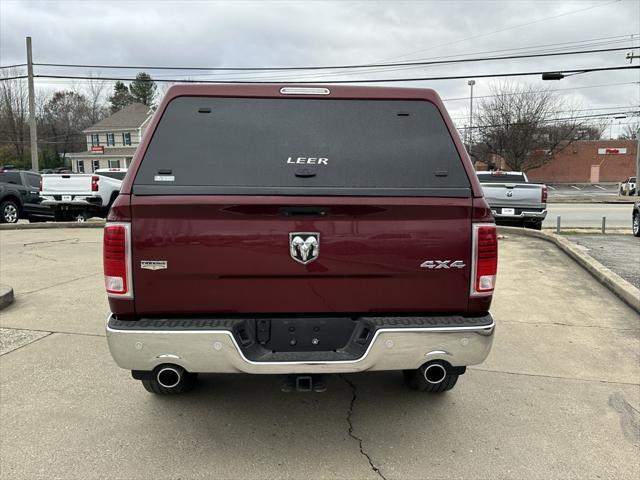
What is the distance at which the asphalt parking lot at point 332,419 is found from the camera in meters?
2.87

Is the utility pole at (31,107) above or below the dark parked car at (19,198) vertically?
above

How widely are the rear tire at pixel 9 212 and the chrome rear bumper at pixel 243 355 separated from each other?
51.9ft

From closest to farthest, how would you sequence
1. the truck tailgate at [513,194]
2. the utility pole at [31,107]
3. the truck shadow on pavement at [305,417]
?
the truck shadow on pavement at [305,417]
the truck tailgate at [513,194]
the utility pole at [31,107]

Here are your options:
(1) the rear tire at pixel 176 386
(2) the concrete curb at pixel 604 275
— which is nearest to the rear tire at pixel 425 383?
(1) the rear tire at pixel 176 386

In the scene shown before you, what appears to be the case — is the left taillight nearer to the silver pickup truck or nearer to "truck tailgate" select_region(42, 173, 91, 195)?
the silver pickup truck

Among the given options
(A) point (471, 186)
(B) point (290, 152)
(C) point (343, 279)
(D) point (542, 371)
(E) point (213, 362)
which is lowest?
(D) point (542, 371)

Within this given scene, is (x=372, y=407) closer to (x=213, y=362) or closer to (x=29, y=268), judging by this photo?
(x=213, y=362)

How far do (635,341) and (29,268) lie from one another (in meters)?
8.86

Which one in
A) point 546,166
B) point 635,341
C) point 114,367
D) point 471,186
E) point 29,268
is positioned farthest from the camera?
point 546,166

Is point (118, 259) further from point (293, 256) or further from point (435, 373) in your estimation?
point (435, 373)

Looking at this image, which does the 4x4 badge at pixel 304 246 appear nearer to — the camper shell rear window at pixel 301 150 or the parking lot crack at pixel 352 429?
the camper shell rear window at pixel 301 150

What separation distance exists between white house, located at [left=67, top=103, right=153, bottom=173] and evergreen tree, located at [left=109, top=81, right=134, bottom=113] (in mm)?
29706

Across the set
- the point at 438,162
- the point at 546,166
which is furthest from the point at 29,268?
the point at 546,166

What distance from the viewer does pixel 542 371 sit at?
4305 millimetres
